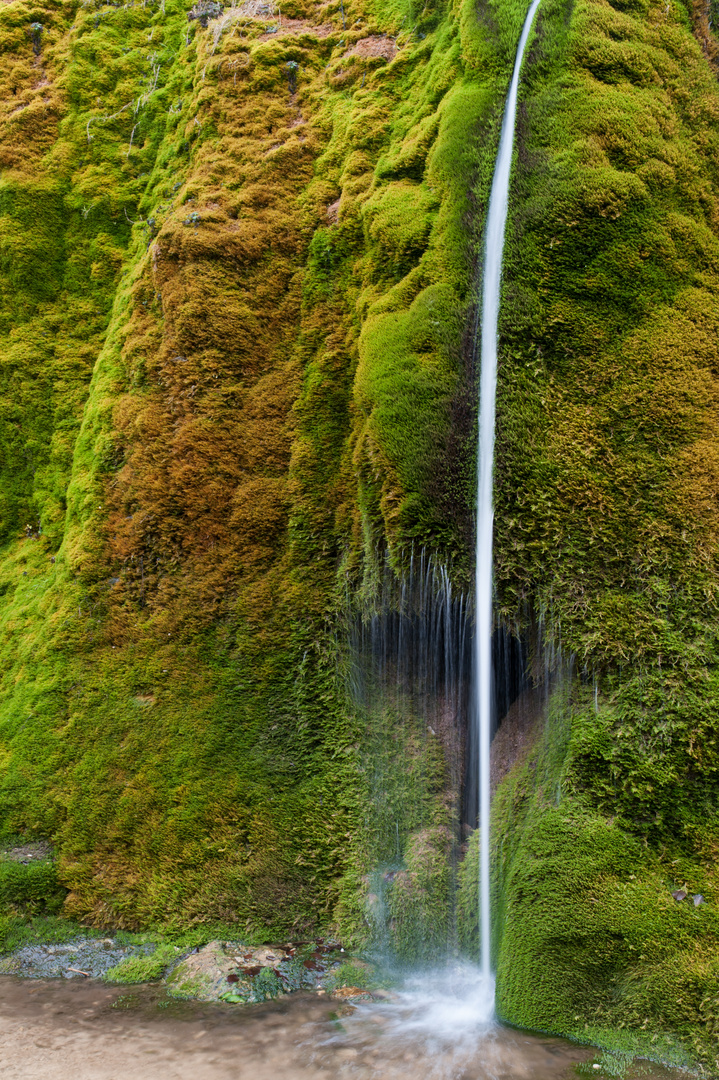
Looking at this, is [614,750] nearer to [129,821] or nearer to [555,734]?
[555,734]

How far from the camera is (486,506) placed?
5.04 meters

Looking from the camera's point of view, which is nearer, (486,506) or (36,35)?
(486,506)

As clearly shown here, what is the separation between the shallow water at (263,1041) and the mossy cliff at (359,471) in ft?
1.41

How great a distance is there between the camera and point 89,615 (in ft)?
20.3

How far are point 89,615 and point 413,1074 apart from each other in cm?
404

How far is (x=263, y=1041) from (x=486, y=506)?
345 centimetres

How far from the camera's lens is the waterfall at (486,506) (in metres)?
4.98

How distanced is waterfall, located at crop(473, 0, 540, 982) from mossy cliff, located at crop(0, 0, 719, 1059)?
10cm

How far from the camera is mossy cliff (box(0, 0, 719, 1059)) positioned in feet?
15.3

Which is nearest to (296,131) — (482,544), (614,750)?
(482,544)

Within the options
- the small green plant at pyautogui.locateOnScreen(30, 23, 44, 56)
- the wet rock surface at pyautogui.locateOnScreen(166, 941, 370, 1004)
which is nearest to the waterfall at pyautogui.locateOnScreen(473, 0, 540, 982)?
the wet rock surface at pyautogui.locateOnScreen(166, 941, 370, 1004)

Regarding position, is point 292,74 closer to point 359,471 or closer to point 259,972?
point 359,471

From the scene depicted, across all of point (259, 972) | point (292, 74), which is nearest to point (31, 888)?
point (259, 972)

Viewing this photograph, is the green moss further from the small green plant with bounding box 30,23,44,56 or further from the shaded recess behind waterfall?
the small green plant with bounding box 30,23,44,56
